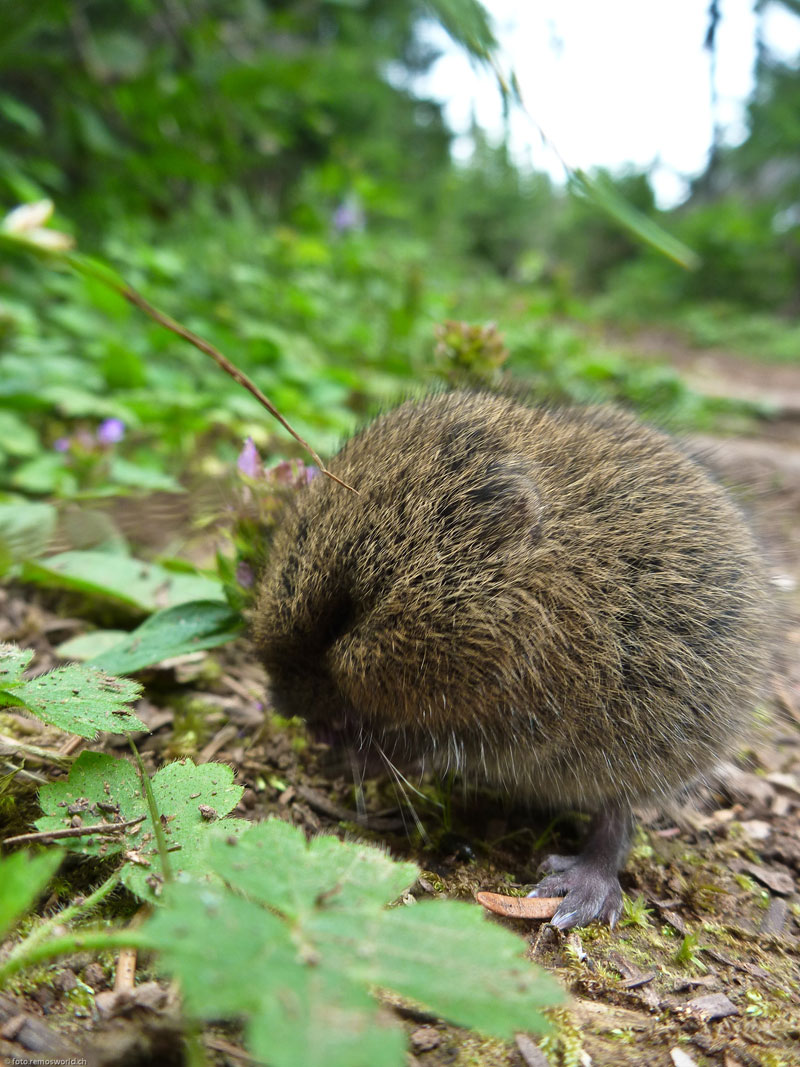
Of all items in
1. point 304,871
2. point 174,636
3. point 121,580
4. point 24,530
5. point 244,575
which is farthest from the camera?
point 24,530

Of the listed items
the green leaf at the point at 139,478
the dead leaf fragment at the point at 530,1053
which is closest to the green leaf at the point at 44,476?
the green leaf at the point at 139,478

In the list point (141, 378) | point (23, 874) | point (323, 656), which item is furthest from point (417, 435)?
point (141, 378)

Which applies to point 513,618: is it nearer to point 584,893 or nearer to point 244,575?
point 584,893

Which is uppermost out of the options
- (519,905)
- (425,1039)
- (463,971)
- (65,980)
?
(463,971)

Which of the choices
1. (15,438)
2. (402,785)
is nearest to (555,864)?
(402,785)

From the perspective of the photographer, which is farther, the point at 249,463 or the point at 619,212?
the point at 249,463
